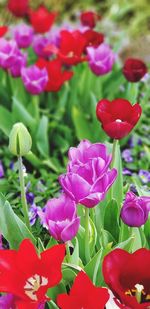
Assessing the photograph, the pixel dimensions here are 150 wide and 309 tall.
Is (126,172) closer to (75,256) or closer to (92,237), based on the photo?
(92,237)

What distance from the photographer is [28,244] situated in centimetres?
128

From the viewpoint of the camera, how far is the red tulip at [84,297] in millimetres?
1208

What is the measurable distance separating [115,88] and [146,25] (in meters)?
2.29

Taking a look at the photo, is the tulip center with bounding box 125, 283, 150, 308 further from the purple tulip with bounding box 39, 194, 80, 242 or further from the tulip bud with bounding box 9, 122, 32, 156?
the tulip bud with bounding box 9, 122, 32, 156

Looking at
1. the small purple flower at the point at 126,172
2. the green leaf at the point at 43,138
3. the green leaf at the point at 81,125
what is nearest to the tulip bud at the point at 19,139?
the small purple flower at the point at 126,172

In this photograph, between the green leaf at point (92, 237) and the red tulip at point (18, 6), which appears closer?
the green leaf at point (92, 237)

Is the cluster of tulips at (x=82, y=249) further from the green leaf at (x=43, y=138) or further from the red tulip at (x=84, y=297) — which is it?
the green leaf at (x=43, y=138)

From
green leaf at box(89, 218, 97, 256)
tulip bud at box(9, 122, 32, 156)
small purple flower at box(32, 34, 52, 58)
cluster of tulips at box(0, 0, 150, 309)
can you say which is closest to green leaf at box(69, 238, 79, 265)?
cluster of tulips at box(0, 0, 150, 309)

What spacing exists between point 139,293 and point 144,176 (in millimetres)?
931

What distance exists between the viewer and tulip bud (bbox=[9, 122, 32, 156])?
4.63ft

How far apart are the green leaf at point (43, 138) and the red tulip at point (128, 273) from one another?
44.8 inches

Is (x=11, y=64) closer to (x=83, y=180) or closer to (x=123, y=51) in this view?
(x=83, y=180)

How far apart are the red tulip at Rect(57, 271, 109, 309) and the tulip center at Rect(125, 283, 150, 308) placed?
93mm

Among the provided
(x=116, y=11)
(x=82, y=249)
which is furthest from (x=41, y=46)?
(x=116, y=11)
